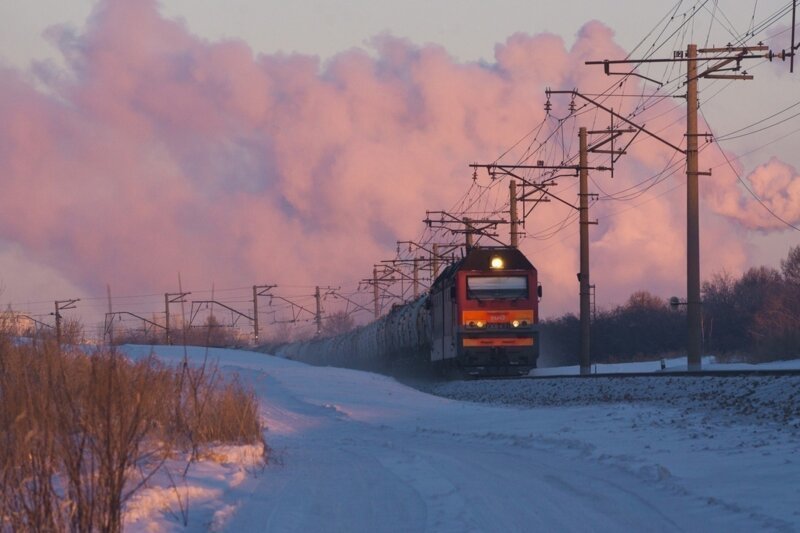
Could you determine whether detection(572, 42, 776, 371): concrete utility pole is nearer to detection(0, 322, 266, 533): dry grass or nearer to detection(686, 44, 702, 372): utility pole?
detection(686, 44, 702, 372): utility pole

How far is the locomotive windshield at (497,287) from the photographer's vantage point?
33.1 metres

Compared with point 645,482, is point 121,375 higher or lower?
higher

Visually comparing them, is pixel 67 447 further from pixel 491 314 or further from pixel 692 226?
pixel 491 314

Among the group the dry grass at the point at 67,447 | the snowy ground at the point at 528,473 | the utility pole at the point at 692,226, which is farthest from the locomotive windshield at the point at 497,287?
the dry grass at the point at 67,447

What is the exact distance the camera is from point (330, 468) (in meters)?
12.3

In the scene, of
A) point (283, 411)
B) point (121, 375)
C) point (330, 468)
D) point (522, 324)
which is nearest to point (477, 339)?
point (522, 324)

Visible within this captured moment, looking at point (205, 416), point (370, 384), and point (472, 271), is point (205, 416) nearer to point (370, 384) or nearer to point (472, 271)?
point (370, 384)

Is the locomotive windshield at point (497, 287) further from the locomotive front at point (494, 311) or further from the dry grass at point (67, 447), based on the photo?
the dry grass at point (67, 447)

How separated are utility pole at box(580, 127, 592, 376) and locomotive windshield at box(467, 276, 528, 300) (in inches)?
163

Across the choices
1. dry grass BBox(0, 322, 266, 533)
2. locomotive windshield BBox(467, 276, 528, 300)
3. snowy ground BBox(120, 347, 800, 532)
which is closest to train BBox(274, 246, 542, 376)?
locomotive windshield BBox(467, 276, 528, 300)

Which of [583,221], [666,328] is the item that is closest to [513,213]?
[583,221]

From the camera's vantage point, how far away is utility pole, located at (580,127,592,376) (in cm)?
3675

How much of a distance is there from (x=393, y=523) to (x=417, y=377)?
3630cm

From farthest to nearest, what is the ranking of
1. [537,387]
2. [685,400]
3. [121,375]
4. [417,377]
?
[417,377]
[537,387]
[685,400]
[121,375]
